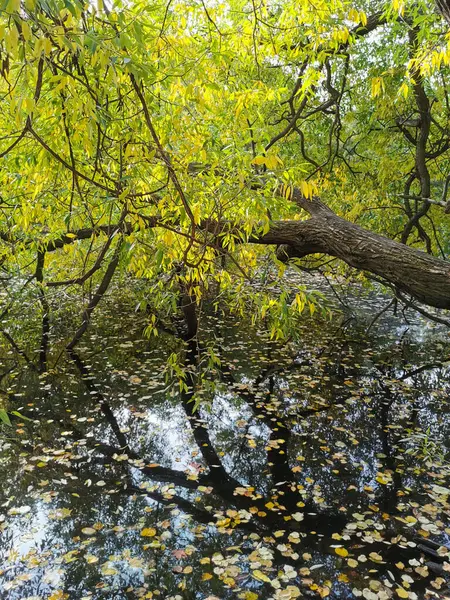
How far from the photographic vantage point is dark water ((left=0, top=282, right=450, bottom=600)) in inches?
119

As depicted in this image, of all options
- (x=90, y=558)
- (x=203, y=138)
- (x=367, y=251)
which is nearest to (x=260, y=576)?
(x=90, y=558)

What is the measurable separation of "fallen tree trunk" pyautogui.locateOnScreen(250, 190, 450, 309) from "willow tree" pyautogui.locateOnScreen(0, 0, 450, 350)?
0.01 metres

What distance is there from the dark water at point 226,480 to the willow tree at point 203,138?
90cm

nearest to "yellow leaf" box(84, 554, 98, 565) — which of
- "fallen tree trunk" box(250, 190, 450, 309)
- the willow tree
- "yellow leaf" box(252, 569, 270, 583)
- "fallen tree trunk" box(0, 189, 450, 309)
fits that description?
"yellow leaf" box(252, 569, 270, 583)

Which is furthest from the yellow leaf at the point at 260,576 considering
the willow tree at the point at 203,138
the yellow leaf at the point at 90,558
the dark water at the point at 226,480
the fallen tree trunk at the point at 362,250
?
the fallen tree trunk at the point at 362,250

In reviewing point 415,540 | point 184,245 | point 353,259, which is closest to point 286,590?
point 415,540

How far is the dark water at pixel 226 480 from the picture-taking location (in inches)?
119

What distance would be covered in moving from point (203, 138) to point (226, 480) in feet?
9.76

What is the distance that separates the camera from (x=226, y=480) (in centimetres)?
422

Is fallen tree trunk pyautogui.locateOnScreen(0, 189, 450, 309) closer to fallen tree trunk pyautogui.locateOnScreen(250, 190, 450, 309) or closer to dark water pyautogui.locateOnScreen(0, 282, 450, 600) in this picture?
fallen tree trunk pyautogui.locateOnScreen(250, 190, 450, 309)

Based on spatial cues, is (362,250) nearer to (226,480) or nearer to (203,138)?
(203,138)

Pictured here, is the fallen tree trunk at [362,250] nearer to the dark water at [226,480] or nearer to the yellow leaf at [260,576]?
the dark water at [226,480]

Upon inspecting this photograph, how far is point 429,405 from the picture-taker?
5.75 metres

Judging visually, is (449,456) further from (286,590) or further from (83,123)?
(83,123)
